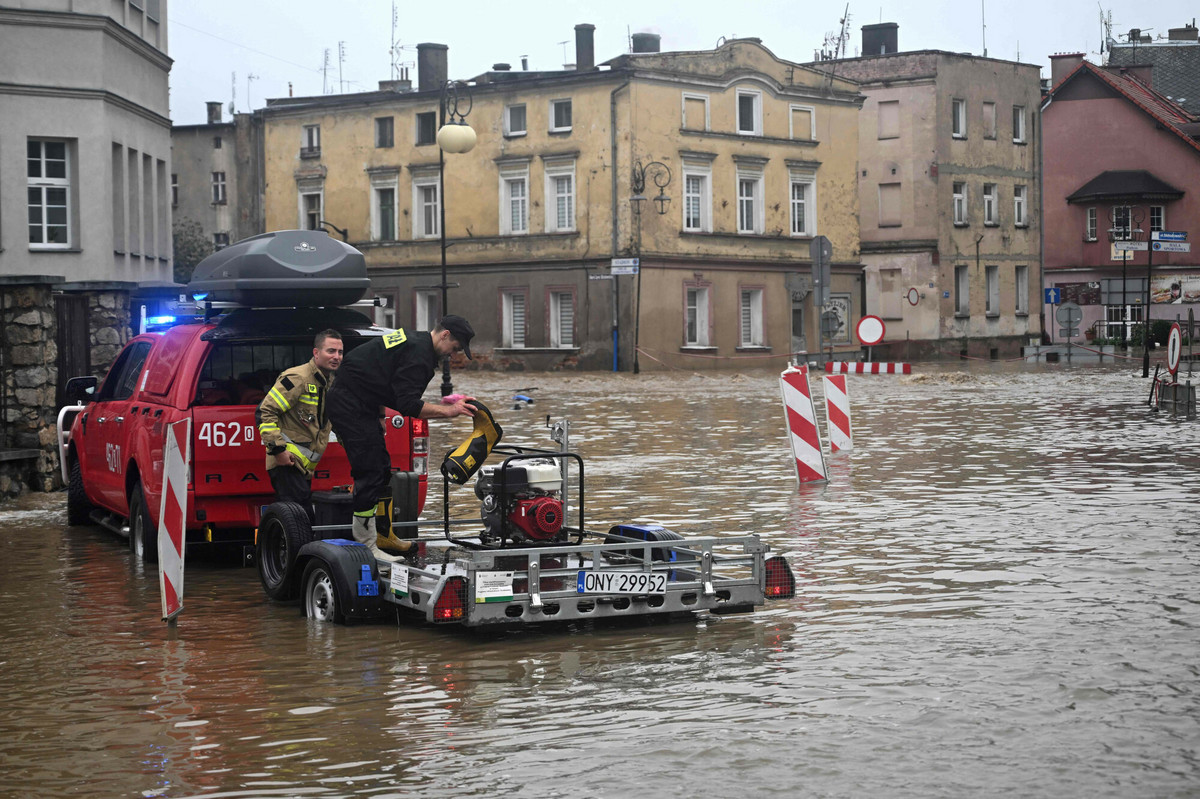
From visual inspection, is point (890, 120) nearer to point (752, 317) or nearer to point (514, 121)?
point (752, 317)

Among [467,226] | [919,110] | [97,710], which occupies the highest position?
[919,110]

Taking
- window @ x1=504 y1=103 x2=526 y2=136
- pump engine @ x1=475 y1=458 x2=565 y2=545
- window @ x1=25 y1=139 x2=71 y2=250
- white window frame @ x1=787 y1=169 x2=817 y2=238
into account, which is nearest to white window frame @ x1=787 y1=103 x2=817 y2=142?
white window frame @ x1=787 y1=169 x2=817 y2=238

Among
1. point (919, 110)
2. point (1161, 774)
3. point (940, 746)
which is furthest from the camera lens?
point (919, 110)

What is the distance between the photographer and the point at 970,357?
62.8 metres

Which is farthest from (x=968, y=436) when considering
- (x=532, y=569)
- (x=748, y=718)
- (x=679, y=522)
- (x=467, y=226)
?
(x=467, y=226)

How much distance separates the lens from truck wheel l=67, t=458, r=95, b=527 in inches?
545

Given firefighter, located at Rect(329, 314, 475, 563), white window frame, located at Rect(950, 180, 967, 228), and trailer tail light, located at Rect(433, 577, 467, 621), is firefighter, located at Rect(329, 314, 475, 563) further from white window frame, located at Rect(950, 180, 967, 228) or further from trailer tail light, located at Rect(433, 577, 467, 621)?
white window frame, located at Rect(950, 180, 967, 228)

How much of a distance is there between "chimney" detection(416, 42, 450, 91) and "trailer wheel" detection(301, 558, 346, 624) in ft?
167

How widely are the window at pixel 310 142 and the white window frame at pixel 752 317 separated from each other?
1635 cm

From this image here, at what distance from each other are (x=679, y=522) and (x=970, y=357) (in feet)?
170

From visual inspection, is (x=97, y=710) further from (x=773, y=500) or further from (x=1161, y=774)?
(x=773, y=500)

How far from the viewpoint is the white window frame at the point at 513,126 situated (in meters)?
53.0

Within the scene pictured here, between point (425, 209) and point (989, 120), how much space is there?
24.2m

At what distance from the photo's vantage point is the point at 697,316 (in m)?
52.6
